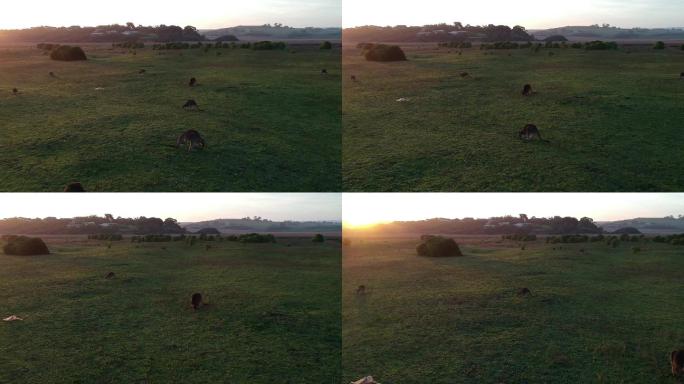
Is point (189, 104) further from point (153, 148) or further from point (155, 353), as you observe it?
point (155, 353)

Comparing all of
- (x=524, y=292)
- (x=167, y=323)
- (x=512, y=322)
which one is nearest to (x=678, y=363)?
(x=512, y=322)

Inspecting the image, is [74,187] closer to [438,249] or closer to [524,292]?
[524,292]

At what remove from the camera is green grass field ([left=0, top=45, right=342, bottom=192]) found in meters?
19.6

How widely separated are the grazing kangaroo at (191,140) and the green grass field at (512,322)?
829 centimetres

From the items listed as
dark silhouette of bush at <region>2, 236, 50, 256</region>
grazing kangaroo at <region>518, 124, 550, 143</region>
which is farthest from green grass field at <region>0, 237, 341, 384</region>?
grazing kangaroo at <region>518, 124, 550, 143</region>

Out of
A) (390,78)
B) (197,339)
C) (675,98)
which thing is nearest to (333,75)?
(390,78)

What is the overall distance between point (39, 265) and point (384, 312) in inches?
686

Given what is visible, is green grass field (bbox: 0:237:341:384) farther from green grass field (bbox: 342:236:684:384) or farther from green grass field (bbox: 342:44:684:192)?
green grass field (bbox: 342:44:684:192)

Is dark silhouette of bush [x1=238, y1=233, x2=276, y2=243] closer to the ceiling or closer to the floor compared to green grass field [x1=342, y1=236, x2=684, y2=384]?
closer to the ceiling

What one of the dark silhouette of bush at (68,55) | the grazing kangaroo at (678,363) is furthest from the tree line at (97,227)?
the grazing kangaroo at (678,363)

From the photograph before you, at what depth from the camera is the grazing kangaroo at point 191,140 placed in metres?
21.9

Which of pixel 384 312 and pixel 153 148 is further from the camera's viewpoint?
pixel 153 148

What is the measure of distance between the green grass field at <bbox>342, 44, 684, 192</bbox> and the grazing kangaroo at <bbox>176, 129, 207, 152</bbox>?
5.92m

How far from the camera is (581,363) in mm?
13250
